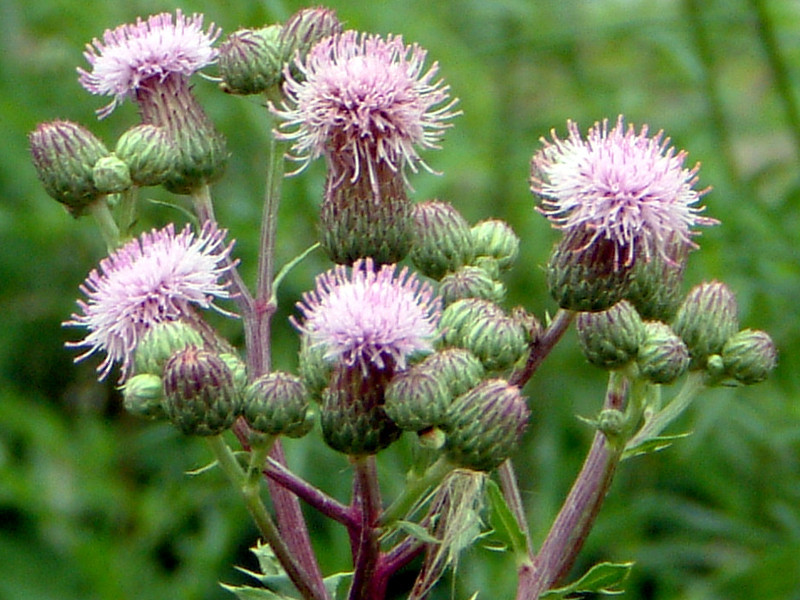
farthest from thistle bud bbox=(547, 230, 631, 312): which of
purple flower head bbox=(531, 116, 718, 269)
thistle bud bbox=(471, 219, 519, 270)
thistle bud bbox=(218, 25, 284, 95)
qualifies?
thistle bud bbox=(218, 25, 284, 95)

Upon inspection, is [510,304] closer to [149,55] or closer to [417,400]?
[149,55]

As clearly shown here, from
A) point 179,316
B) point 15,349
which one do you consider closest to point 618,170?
point 179,316

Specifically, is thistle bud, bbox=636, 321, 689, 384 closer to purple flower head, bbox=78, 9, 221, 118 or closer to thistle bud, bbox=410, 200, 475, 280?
thistle bud, bbox=410, 200, 475, 280

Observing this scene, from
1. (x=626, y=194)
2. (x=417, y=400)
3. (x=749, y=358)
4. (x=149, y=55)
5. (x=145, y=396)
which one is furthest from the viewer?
(x=149, y=55)

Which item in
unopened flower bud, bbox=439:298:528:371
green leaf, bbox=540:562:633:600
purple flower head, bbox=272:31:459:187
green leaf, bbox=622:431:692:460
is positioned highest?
purple flower head, bbox=272:31:459:187

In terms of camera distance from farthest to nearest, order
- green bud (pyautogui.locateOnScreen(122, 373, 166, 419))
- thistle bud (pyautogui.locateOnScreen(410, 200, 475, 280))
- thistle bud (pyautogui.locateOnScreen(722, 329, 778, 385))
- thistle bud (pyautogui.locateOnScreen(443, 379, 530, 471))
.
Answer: thistle bud (pyautogui.locateOnScreen(410, 200, 475, 280)) → thistle bud (pyautogui.locateOnScreen(722, 329, 778, 385)) → green bud (pyautogui.locateOnScreen(122, 373, 166, 419)) → thistle bud (pyautogui.locateOnScreen(443, 379, 530, 471))

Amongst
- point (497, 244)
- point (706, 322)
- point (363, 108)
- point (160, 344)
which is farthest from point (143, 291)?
point (706, 322)

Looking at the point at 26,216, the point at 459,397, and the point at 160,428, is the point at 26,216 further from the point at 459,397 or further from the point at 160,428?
the point at 459,397
